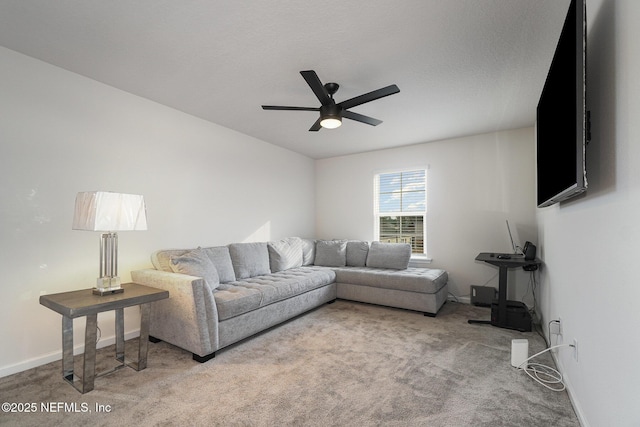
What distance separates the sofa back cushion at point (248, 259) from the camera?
380cm

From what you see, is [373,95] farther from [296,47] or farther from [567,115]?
[567,115]

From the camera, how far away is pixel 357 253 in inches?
194

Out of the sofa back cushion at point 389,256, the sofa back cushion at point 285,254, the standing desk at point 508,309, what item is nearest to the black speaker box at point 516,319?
the standing desk at point 508,309

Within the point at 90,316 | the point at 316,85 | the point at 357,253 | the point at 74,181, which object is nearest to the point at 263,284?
the point at 90,316

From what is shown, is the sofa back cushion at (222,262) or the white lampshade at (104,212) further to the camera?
the sofa back cushion at (222,262)

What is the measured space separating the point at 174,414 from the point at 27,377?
142cm

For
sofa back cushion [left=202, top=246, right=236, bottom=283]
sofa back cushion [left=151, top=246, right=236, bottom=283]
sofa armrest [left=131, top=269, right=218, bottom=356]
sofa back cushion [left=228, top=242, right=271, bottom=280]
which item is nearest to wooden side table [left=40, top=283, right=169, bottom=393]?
sofa armrest [left=131, top=269, right=218, bottom=356]

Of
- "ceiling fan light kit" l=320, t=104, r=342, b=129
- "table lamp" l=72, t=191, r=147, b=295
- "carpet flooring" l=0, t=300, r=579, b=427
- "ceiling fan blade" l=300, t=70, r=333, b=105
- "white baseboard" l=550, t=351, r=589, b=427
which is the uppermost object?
"ceiling fan blade" l=300, t=70, r=333, b=105

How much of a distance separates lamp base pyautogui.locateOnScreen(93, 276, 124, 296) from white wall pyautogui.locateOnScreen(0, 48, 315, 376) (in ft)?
1.99

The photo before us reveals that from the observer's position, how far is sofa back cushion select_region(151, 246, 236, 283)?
308 cm

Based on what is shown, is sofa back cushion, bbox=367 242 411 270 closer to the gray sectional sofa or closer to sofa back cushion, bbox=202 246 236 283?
the gray sectional sofa

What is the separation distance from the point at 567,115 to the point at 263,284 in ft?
9.88

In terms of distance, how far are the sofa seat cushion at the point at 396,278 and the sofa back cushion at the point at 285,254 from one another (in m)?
0.68

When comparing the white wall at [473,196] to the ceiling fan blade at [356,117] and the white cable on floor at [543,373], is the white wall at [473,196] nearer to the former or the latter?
the white cable on floor at [543,373]
